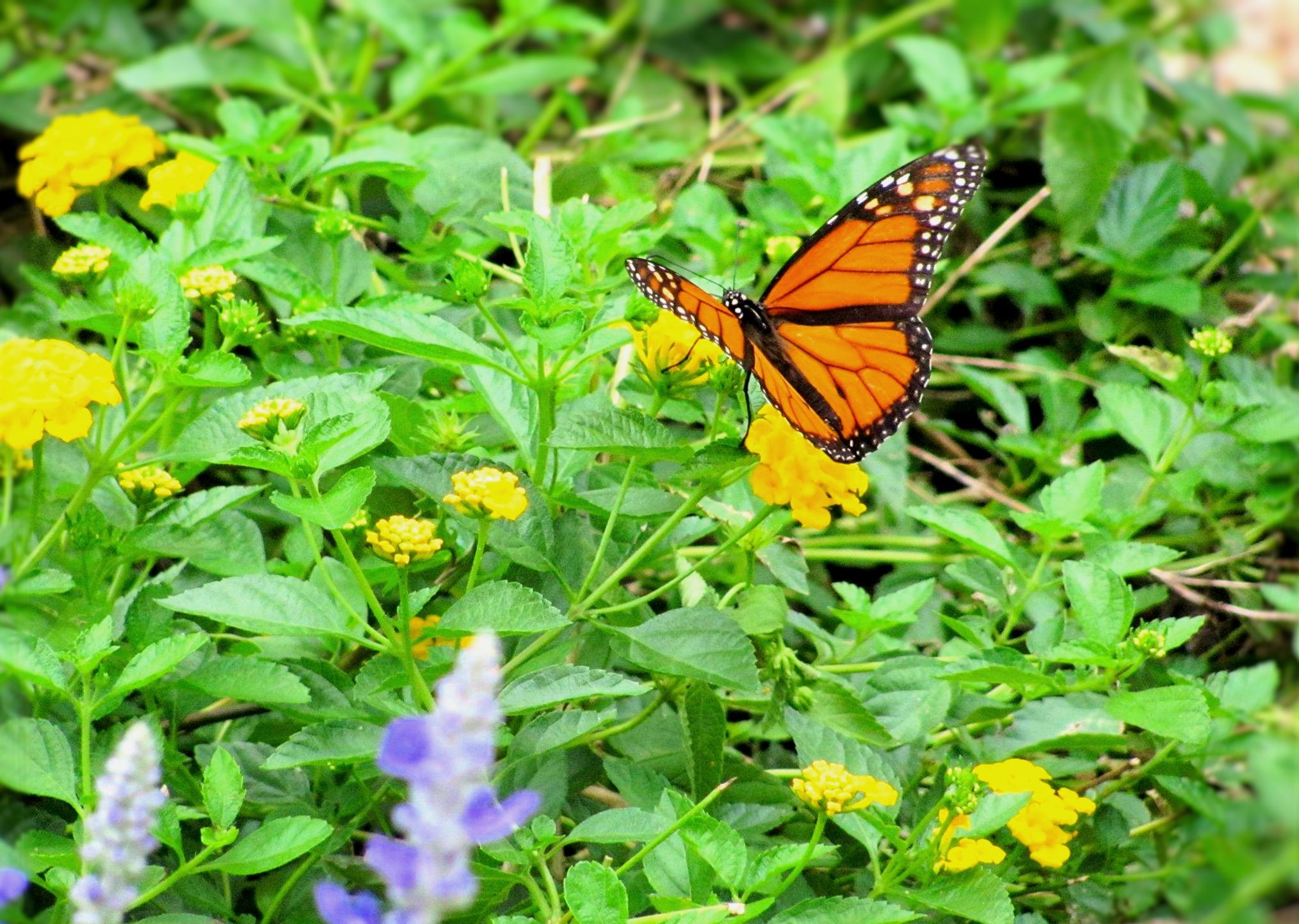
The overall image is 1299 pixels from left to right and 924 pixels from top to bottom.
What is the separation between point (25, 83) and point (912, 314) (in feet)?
5.85

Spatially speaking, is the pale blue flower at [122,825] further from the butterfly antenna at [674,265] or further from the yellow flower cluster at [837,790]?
the butterfly antenna at [674,265]

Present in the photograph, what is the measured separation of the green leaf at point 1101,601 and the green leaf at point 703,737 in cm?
37

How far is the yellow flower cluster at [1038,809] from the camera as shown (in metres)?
1.29

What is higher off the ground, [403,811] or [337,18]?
[337,18]

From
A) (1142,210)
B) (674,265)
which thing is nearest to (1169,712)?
(674,265)

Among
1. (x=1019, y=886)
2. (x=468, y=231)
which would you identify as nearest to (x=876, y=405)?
(x=1019, y=886)

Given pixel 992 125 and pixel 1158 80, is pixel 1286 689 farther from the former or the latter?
pixel 1158 80

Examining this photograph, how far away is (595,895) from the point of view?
107 cm

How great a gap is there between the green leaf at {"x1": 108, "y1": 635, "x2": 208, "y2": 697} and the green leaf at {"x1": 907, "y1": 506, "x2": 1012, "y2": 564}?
0.75 meters

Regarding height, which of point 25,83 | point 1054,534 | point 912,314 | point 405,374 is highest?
point 25,83

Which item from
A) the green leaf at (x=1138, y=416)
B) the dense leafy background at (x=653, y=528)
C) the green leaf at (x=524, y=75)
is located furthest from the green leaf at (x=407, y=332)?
the green leaf at (x=524, y=75)

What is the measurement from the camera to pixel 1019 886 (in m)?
1.33

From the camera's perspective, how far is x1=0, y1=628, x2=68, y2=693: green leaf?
3.10 feet

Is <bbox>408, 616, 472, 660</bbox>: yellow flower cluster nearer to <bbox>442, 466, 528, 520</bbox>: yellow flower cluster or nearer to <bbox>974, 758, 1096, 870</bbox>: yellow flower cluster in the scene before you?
<bbox>442, 466, 528, 520</bbox>: yellow flower cluster
